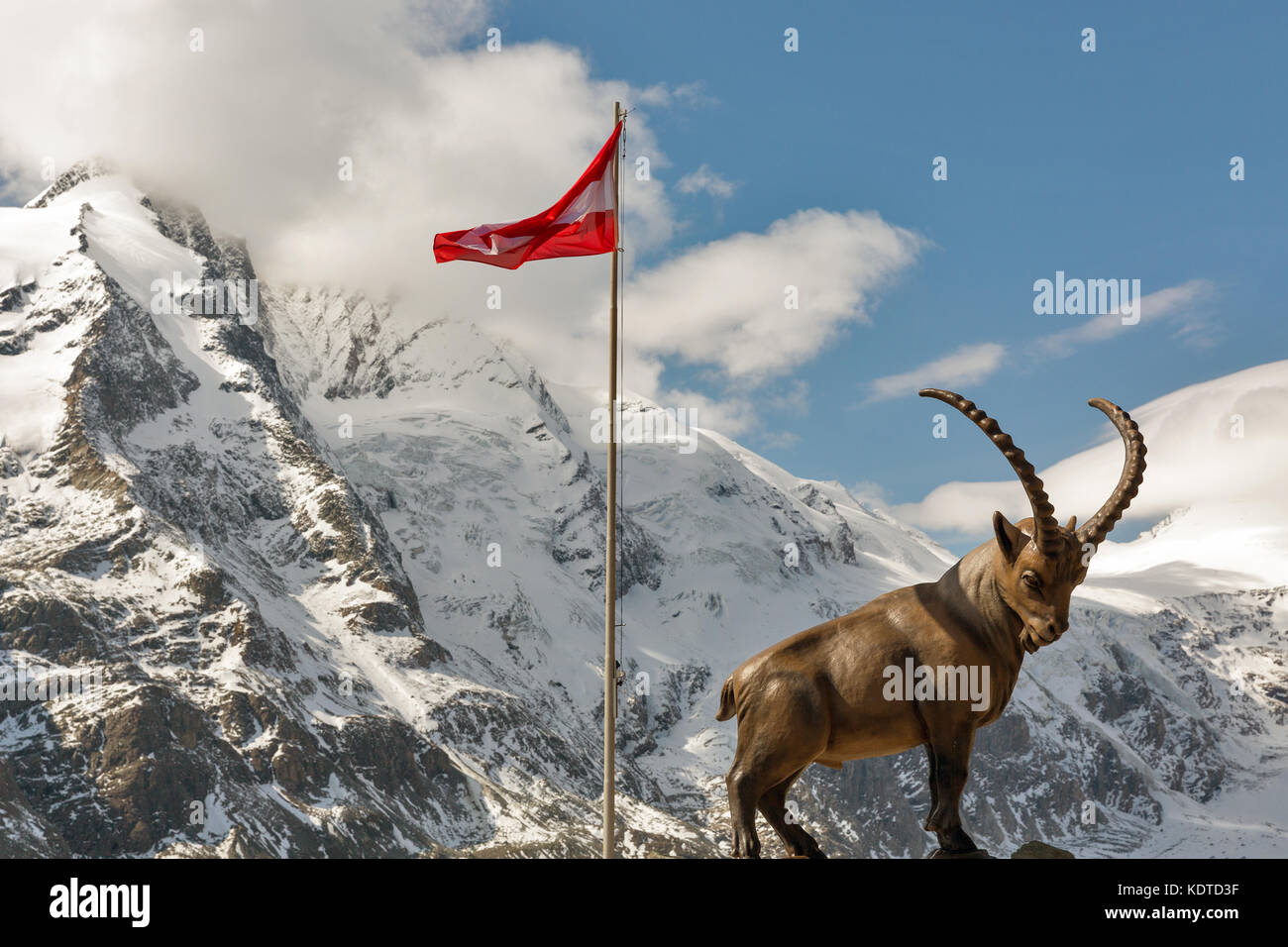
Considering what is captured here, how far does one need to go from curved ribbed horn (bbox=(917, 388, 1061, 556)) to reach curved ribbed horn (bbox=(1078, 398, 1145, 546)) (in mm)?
539

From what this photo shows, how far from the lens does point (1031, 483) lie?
1530cm

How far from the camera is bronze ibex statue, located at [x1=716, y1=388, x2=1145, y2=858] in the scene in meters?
15.6

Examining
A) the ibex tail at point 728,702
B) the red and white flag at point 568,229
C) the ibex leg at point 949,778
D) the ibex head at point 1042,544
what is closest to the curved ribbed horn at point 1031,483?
the ibex head at point 1042,544

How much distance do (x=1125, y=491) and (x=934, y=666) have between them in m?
3.02

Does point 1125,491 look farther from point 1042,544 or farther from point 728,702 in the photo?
point 728,702

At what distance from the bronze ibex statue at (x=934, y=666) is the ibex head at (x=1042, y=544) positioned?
0.02 metres

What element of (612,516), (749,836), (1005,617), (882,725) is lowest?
(749,836)

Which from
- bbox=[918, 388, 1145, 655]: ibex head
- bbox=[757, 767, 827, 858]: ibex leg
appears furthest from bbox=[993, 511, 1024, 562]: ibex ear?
bbox=[757, 767, 827, 858]: ibex leg

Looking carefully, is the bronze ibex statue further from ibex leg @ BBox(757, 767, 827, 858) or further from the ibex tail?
the ibex tail

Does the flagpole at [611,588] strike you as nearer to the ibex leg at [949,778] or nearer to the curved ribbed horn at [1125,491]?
the ibex leg at [949,778]
